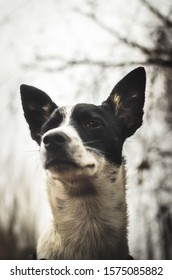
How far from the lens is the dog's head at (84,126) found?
184 cm

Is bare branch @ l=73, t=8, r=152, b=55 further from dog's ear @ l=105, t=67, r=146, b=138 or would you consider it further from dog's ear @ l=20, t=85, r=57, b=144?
dog's ear @ l=20, t=85, r=57, b=144

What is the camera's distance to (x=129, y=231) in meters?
2.12

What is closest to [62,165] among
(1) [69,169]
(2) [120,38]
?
(1) [69,169]

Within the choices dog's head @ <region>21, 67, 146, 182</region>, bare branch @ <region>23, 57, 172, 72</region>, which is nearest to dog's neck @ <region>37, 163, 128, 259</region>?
dog's head @ <region>21, 67, 146, 182</region>

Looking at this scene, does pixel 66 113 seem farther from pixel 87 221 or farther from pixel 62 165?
pixel 87 221

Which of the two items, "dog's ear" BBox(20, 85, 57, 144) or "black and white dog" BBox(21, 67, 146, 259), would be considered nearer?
"black and white dog" BBox(21, 67, 146, 259)

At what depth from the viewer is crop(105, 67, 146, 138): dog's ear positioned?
2.12 m

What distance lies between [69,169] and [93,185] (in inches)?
6.9

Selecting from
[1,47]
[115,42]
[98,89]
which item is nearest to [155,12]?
[115,42]

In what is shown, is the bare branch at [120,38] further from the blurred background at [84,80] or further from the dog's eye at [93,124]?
the dog's eye at [93,124]

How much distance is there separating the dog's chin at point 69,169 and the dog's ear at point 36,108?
0.93ft

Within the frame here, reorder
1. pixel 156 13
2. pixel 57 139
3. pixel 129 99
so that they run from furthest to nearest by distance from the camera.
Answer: pixel 156 13
pixel 129 99
pixel 57 139

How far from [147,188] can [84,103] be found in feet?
1.78

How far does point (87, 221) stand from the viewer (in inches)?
80.4
